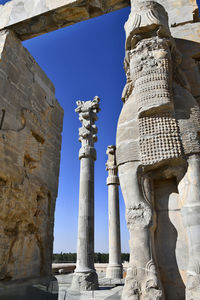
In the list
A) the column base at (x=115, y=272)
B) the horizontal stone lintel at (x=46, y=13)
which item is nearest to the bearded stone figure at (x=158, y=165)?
the horizontal stone lintel at (x=46, y=13)

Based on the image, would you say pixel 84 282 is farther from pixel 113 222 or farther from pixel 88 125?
pixel 88 125

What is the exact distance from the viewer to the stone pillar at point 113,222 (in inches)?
453

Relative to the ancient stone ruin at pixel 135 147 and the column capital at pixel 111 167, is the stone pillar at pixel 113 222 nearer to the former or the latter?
the column capital at pixel 111 167

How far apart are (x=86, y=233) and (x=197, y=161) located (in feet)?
21.5

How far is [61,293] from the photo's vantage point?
7.29 metres

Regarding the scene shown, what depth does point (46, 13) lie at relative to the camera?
223 inches

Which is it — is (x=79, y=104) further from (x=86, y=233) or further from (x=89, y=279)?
(x=89, y=279)

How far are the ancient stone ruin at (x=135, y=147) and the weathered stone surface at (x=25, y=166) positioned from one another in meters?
0.02

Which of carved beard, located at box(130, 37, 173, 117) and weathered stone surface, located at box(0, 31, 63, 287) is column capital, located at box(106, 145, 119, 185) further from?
carved beard, located at box(130, 37, 173, 117)


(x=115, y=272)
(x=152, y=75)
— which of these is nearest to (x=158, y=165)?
(x=152, y=75)

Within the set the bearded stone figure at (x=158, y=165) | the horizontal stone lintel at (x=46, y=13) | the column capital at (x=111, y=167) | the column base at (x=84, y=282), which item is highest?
the horizontal stone lintel at (x=46, y=13)

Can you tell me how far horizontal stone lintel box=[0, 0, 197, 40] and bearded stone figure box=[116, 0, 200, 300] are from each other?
213cm

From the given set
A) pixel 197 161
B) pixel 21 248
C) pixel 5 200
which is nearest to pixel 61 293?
pixel 21 248

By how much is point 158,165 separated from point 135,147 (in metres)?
0.39
